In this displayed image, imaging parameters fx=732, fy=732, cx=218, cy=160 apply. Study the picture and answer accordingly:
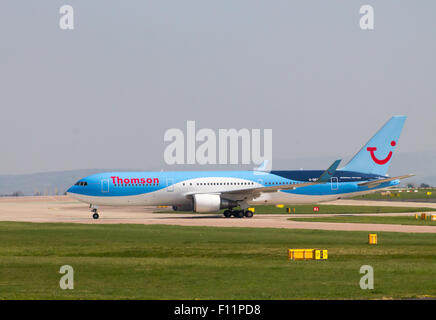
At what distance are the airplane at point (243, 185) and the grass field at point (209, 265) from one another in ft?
67.0

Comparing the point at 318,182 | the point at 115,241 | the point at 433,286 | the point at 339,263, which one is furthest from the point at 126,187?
the point at 433,286

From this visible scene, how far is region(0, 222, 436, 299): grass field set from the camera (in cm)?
2358

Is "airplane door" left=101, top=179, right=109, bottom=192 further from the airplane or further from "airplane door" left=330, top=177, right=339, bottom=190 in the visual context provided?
"airplane door" left=330, top=177, right=339, bottom=190

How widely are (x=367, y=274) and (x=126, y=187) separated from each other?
1843 inches

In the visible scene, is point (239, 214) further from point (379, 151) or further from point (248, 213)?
point (379, 151)

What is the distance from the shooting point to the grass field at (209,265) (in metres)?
23.6

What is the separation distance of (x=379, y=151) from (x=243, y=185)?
1549cm

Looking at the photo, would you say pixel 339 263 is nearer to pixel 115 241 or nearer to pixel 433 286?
pixel 433 286

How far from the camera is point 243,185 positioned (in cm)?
7456

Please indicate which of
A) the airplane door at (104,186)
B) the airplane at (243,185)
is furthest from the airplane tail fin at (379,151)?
the airplane door at (104,186)

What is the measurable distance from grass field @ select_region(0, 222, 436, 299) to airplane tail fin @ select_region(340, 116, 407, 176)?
92.2ft

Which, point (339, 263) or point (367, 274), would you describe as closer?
point (367, 274)
